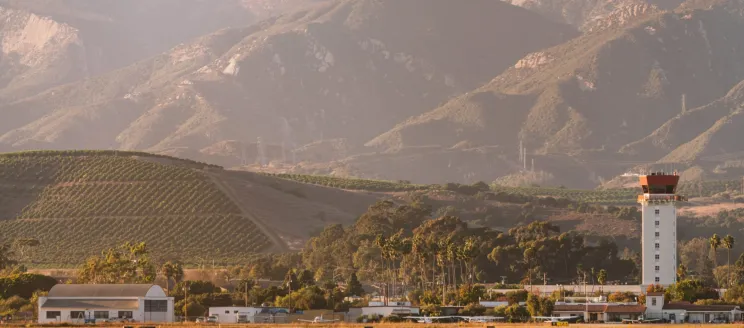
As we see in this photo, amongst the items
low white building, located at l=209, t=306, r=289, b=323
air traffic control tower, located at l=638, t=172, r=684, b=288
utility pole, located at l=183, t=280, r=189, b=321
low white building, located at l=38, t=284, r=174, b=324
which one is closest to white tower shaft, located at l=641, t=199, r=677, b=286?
air traffic control tower, located at l=638, t=172, r=684, b=288

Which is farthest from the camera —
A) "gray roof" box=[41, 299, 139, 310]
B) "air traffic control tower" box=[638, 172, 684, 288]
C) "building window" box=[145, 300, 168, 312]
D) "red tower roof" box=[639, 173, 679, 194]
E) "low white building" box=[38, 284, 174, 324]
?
"red tower roof" box=[639, 173, 679, 194]

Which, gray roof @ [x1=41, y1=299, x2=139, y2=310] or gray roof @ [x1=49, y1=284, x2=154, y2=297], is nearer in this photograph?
gray roof @ [x1=41, y1=299, x2=139, y2=310]

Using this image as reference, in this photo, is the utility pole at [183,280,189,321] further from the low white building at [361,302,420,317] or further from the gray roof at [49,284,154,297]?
the low white building at [361,302,420,317]

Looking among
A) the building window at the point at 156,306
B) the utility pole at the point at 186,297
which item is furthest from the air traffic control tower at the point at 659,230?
the building window at the point at 156,306

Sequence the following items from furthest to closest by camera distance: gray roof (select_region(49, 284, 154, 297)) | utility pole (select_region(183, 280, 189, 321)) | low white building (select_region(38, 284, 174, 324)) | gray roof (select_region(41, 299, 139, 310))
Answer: utility pole (select_region(183, 280, 189, 321)) < gray roof (select_region(49, 284, 154, 297)) < gray roof (select_region(41, 299, 139, 310)) < low white building (select_region(38, 284, 174, 324))

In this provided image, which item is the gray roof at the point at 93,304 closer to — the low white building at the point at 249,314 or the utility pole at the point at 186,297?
the utility pole at the point at 186,297

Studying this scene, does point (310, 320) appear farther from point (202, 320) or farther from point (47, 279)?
point (47, 279)

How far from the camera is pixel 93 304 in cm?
16450

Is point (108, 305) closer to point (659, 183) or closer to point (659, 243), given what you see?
point (659, 243)

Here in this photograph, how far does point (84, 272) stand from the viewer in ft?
652

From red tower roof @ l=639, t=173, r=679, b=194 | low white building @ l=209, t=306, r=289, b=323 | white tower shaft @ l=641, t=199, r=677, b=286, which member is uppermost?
red tower roof @ l=639, t=173, r=679, b=194

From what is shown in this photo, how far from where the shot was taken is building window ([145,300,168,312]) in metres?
164

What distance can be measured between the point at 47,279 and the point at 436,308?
49394 millimetres

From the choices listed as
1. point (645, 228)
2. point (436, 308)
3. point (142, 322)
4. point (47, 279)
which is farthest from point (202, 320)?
point (645, 228)
